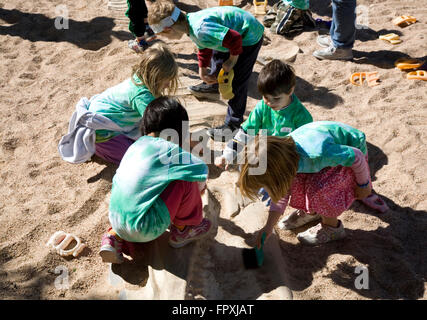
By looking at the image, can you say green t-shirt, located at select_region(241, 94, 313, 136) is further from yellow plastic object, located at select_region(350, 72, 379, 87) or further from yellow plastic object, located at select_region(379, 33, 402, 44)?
yellow plastic object, located at select_region(379, 33, 402, 44)

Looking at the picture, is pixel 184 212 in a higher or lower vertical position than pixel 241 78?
lower

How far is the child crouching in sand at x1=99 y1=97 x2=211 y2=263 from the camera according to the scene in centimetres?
208

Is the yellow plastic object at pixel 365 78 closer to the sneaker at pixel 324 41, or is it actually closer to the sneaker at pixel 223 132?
the sneaker at pixel 324 41

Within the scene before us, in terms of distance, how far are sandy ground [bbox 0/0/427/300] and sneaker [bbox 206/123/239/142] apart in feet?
0.59

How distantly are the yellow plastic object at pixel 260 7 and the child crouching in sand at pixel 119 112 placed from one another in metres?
2.72

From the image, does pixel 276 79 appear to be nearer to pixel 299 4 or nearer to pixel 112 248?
pixel 112 248

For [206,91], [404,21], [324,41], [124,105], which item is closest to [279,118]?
[124,105]

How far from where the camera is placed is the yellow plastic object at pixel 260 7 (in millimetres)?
5301

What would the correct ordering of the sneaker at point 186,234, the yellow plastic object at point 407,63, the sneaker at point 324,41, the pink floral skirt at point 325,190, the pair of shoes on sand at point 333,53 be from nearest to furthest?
the pink floral skirt at point 325,190 < the sneaker at point 186,234 < the yellow plastic object at point 407,63 < the pair of shoes on sand at point 333,53 < the sneaker at point 324,41

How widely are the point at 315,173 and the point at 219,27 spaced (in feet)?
4.56

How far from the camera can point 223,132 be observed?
11.5ft

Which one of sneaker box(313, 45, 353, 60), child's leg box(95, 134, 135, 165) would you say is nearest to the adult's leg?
child's leg box(95, 134, 135, 165)

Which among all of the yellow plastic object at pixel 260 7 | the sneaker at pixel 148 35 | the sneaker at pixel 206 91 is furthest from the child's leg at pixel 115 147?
the yellow plastic object at pixel 260 7
